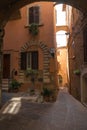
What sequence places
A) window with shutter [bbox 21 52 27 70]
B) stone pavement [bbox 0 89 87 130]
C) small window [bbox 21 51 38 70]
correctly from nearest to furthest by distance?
1. stone pavement [bbox 0 89 87 130]
2. small window [bbox 21 51 38 70]
3. window with shutter [bbox 21 52 27 70]

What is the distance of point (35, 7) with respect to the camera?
16.2m

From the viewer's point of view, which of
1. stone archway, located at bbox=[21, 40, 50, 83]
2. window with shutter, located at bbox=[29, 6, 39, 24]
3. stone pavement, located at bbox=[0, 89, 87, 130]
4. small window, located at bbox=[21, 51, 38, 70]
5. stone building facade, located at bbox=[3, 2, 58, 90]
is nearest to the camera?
stone pavement, located at bbox=[0, 89, 87, 130]

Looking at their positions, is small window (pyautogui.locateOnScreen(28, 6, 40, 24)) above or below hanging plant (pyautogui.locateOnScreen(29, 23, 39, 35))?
above

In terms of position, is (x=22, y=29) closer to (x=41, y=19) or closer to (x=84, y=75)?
Result: (x=41, y=19)

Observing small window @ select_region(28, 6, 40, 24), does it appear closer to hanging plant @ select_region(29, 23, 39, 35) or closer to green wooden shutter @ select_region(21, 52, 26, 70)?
hanging plant @ select_region(29, 23, 39, 35)

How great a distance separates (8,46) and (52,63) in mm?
3141

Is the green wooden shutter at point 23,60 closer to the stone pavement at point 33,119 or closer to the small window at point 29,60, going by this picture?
the small window at point 29,60

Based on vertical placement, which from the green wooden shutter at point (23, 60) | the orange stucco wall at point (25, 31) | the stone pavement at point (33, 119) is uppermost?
the orange stucco wall at point (25, 31)

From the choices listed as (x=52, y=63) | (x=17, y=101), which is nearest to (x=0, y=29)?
(x=17, y=101)

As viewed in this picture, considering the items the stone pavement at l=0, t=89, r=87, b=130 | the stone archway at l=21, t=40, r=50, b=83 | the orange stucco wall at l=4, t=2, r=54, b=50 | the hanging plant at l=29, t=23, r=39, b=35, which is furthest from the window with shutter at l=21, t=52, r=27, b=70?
the stone pavement at l=0, t=89, r=87, b=130

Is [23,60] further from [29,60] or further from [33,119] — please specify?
[33,119]

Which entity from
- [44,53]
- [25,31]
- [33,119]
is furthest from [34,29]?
[33,119]

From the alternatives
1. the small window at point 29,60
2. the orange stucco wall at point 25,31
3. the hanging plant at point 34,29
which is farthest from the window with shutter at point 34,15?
the small window at point 29,60

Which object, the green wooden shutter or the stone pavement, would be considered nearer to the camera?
the stone pavement
